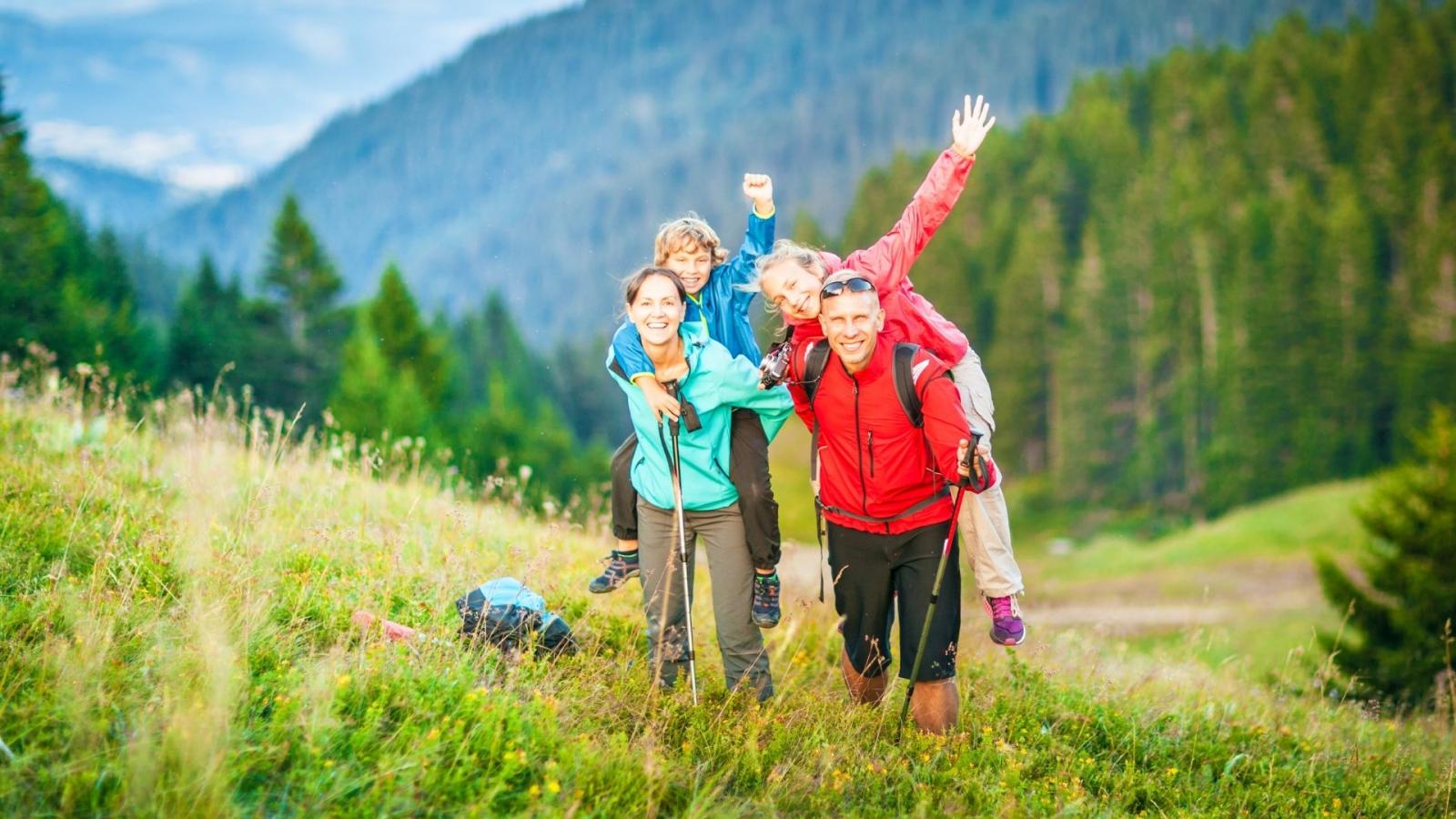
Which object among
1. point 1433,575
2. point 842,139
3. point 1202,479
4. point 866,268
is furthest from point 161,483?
point 842,139

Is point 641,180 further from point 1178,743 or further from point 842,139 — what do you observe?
point 1178,743

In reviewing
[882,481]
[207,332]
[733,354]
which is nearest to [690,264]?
[733,354]

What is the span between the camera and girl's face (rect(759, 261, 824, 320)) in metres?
4.96

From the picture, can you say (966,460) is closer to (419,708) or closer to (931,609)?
(931,609)

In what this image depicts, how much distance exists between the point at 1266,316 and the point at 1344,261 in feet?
16.9

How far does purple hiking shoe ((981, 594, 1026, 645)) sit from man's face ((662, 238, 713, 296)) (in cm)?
234

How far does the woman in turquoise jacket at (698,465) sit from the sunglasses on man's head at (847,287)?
0.53 metres

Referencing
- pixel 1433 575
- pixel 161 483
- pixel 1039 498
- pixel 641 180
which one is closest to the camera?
pixel 161 483

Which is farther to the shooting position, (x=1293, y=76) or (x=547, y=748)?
(x=1293, y=76)

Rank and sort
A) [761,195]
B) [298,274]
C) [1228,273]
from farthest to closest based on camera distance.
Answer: [1228,273] < [298,274] < [761,195]

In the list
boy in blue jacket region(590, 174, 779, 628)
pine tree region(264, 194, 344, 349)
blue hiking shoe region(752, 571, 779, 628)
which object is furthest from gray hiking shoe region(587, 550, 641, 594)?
pine tree region(264, 194, 344, 349)

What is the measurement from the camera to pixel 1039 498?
6481 centimetres

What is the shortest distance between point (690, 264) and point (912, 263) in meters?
1.23

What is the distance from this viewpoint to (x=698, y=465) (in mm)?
4617
